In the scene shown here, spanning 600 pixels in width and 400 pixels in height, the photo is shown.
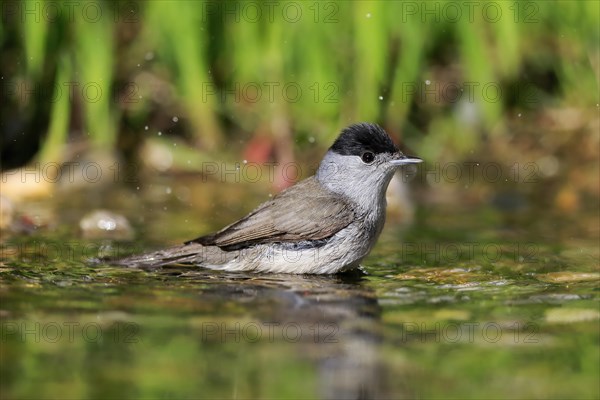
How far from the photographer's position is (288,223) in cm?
567

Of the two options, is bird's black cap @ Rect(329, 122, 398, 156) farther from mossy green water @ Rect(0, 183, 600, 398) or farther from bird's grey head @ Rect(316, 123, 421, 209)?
mossy green water @ Rect(0, 183, 600, 398)

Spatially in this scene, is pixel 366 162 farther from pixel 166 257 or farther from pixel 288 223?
pixel 166 257

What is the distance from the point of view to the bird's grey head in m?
5.73

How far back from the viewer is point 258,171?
7.94 metres

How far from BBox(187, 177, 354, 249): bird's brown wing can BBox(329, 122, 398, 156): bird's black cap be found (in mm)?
264

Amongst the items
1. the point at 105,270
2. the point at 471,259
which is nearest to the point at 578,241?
the point at 471,259

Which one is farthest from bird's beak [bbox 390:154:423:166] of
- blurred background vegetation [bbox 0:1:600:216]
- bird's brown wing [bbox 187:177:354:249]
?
blurred background vegetation [bbox 0:1:600:216]

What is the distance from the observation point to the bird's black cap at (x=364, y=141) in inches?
226

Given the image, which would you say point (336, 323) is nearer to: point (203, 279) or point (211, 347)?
point (211, 347)

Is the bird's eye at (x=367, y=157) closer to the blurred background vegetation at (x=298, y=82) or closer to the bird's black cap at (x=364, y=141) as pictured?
the bird's black cap at (x=364, y=141)

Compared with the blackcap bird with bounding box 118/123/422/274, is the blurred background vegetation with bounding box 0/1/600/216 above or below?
above

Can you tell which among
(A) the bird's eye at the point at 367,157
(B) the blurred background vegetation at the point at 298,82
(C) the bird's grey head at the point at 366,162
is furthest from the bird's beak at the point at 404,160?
(B) the blurred background vegetation at the point at 298,82

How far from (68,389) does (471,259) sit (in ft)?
9.49

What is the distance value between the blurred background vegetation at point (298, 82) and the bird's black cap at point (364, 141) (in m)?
1.43
